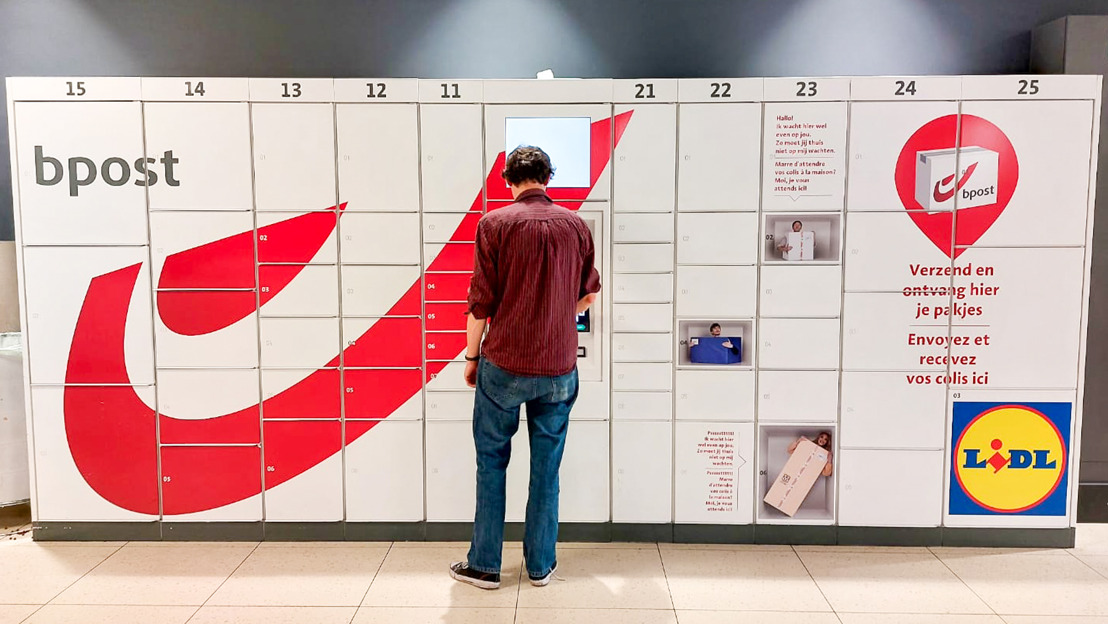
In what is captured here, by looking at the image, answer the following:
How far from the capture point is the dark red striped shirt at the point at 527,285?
269 centimetres

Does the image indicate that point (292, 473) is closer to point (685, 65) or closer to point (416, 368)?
point (416, 368)

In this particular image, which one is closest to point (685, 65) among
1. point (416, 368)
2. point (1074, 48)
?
point (1074, 48)

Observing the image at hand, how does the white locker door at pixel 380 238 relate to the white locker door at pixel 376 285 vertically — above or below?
above

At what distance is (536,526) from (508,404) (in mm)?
517

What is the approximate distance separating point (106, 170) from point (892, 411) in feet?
11.8

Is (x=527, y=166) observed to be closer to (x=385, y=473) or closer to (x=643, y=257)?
(x=643, y=257)

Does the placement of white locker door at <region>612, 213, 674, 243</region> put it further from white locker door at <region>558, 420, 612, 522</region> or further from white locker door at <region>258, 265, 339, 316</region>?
white locker door at <region>258, 265, 339, 316</region>

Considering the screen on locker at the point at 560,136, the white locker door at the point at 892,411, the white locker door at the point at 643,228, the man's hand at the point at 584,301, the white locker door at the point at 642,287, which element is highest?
the screen on locker at the point at 560,136

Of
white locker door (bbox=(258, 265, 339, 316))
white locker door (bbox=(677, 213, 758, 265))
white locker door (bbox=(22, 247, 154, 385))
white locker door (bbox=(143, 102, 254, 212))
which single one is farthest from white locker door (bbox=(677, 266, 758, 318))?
white locker door (bbox=(22, 247, 154, 385))

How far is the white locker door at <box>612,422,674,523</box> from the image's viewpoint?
329 cm

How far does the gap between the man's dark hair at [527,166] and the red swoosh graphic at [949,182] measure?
1713 millimetres

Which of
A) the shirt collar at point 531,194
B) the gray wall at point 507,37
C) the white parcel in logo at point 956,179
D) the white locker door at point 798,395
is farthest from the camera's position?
the gray wall at point 507,37

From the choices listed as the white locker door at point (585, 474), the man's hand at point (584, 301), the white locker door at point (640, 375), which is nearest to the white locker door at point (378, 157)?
the man's hand at point (584, 301)

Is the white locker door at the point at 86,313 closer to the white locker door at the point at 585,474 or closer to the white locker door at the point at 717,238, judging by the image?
the white locker door at the point at 585,474
